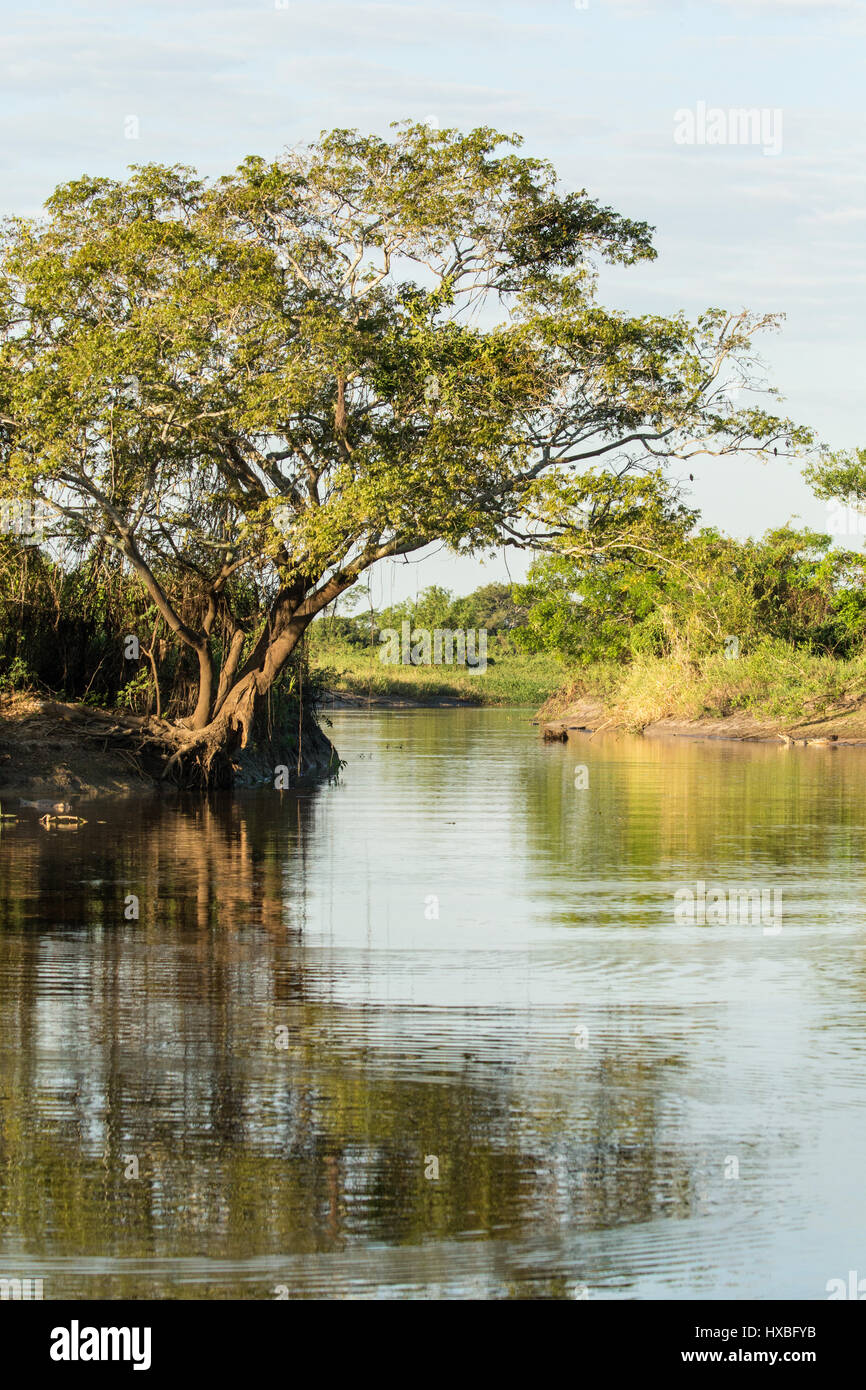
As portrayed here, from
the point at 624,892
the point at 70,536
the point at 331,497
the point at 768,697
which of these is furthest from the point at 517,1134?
the point at 768,697

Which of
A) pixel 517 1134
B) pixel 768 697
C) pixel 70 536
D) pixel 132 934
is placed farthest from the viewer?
pixel 768 697

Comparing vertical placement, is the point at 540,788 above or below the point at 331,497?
below

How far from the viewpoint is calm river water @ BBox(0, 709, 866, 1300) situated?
16.9 feet

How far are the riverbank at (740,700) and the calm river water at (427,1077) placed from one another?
2987cm

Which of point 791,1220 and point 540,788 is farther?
point 540,788

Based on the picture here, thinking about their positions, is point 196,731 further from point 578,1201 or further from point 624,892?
point 578,1201

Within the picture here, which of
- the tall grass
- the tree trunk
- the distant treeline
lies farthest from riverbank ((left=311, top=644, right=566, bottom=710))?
the tree trunk

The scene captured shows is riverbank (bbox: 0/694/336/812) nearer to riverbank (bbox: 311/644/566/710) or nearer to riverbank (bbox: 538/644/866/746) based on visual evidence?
riverbank (bbox: 538/644/866/746)

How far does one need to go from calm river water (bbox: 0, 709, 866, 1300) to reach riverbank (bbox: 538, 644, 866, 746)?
29.9m

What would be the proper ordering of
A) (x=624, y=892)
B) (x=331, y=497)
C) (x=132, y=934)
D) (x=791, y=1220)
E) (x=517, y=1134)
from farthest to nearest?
(x=331, y=497) → (x=624, y=892) → (x=132, y=934) → (x=517, y=1134) → (x=791, y=1220)

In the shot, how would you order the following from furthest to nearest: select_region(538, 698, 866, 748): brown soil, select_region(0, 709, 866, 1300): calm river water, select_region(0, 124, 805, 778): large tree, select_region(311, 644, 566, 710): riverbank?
select_region(311, 644, 566, 710): riverbank < select_region(538, 698, 866, 748): brown soil < select_region(0, 124, 805, 778): large tree < select_region(0, 709, 866, 1300): calm river water

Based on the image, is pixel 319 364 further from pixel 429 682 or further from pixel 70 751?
pixel 429 682

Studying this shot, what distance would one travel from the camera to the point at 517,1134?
6.35 metres

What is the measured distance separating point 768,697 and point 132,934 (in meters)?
38.4
